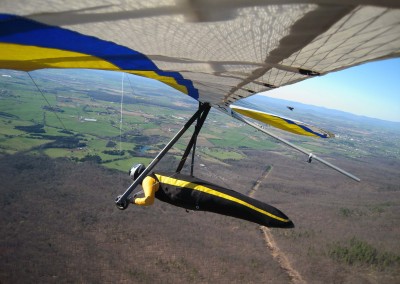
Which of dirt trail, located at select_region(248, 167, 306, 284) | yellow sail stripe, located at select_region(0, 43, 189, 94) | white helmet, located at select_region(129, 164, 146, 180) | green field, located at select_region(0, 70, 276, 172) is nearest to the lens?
yellow sail stripe, located at select_region(0, 43, 189, 94)

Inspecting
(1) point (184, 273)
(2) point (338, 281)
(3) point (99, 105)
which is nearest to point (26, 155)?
(1) point (184, 273)

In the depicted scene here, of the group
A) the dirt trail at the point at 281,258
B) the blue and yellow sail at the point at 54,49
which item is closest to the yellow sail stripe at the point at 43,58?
the blue and yellow sail at the point at 54,49

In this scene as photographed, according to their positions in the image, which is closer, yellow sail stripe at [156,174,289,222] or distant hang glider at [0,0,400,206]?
distant hang glider at [0,0,400,206]

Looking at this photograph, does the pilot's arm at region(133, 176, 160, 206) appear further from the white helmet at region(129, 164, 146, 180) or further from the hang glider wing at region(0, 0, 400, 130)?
the hang glider wing at region(0, 0, 400, 130)

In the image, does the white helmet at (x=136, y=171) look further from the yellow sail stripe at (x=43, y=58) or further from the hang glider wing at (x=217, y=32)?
the hang glider wing at (x=217, y=32)

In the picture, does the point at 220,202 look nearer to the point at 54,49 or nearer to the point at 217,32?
the point at 54,49

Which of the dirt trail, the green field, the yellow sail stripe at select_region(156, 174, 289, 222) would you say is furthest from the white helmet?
the green field

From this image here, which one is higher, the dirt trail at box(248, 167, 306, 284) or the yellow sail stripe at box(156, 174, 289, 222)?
the yellow sail stripe at box(156, 174, 289, 222)

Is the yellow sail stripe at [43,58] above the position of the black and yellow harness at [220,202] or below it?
above
